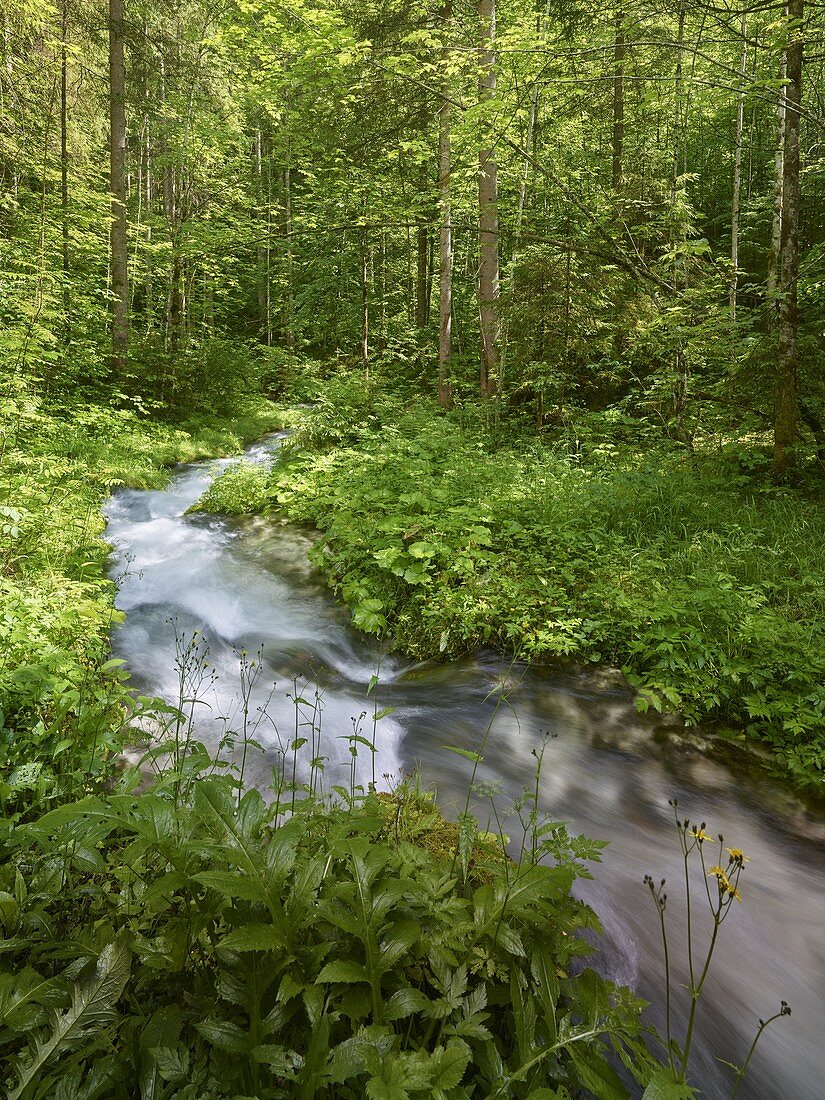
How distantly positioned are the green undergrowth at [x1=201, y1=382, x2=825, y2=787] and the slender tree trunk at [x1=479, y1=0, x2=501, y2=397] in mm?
2561

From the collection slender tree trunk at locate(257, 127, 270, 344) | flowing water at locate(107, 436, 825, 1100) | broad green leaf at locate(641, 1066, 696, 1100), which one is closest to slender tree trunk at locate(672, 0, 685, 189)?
flowing water at locate(107, 436, 825, 1100)

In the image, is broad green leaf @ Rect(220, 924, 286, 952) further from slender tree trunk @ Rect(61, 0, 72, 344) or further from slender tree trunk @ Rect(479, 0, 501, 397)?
slender tree trunk @ Rect(61, 0, 72, 344)

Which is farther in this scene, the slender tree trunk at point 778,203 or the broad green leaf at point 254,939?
the slender tree trunk at point 778,203

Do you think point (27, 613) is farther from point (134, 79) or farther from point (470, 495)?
point (134, 79)

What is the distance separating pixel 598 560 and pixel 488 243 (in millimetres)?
6813

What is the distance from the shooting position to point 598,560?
5.93 meters

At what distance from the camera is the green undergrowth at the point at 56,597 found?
2971mm

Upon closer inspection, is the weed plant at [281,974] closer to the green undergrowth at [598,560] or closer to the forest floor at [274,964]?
the forest floor at [274,964]

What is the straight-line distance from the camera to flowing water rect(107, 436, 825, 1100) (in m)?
2.60

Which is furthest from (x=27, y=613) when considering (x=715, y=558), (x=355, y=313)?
(x=355, y=313)

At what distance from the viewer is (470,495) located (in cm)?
725

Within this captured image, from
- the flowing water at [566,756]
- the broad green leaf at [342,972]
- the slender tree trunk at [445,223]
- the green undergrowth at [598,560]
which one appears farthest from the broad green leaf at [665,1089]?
the slender tree trunk at [445,223]

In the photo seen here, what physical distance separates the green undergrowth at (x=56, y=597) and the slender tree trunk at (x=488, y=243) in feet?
20.8

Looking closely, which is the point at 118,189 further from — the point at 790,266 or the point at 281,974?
the point at 281,974
